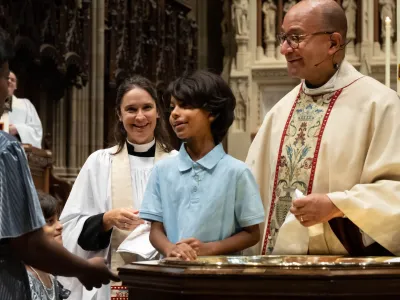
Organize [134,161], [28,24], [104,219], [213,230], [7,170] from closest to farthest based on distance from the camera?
1. [7,170]
2. [213,230]
3. [104,219]
4. [134,161]
5. [28,24]

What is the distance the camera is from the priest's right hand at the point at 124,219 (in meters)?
3.96

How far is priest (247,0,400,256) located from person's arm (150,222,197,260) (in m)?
0.36

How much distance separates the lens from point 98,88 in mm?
12188

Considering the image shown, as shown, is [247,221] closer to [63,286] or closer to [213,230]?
[213,230]

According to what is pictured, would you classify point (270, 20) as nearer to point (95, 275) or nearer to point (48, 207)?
point (48, 207)

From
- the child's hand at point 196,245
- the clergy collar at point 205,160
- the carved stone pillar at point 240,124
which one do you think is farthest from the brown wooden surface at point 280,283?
the carved stone pillar at point 240,124

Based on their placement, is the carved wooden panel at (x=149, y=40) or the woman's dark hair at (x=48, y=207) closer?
the woman's dark hair at (x=48, y=207)

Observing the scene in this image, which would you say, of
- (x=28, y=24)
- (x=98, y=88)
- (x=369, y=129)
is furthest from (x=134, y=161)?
(x=98, y=88)

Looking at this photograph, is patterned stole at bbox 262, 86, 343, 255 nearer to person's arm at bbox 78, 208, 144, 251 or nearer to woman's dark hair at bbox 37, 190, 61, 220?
person's arm at bbox 78, 208, 144, 251

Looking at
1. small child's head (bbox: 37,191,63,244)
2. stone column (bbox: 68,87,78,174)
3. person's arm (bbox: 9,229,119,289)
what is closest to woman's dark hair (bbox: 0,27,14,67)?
person's arm (bbox: 9,229,119,289)

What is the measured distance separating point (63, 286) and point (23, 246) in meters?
2.29

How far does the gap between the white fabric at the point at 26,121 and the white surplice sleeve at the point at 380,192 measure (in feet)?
19.8

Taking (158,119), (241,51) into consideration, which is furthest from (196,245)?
Answer: (241,51)

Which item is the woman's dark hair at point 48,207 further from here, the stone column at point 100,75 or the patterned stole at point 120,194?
the stone column at point 100,75
